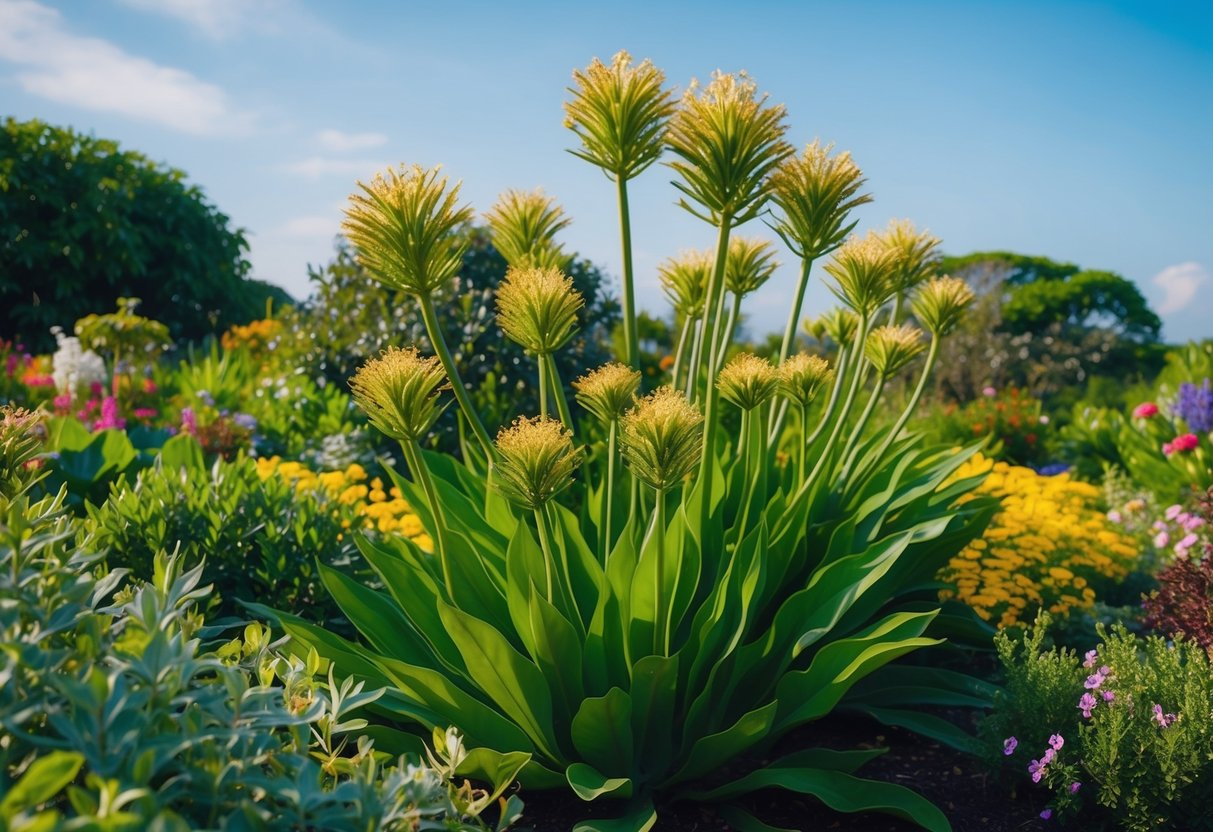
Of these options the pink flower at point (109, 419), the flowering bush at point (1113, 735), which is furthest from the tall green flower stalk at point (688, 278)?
the pink flower at point (109, 419)

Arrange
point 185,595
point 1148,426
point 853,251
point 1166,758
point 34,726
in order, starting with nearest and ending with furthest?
point 34,726 → point 185,595 → point 1166,758 → point 853,251 → point 1148,426

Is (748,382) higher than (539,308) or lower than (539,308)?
lower

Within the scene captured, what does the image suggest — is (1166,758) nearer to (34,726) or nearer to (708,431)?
(708,431)

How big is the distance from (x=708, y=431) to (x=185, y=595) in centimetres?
Answer: 153

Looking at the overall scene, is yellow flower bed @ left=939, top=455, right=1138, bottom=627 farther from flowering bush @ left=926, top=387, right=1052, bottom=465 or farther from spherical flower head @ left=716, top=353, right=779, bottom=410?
flowering bush @ left=926, top=387, right=1052, bottom=465

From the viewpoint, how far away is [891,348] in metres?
3.40

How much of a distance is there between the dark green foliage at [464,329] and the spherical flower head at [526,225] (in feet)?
9.28

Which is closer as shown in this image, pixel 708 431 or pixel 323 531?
pixel 708 431

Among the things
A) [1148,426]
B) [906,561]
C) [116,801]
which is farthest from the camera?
[1148,426]

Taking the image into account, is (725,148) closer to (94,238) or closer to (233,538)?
(233,538)

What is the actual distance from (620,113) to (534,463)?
1.03 m

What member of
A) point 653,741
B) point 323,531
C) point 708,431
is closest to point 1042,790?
point 653,741

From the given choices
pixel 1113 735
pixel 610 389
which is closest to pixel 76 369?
pixel 610 389

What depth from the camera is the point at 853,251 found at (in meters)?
3.14
